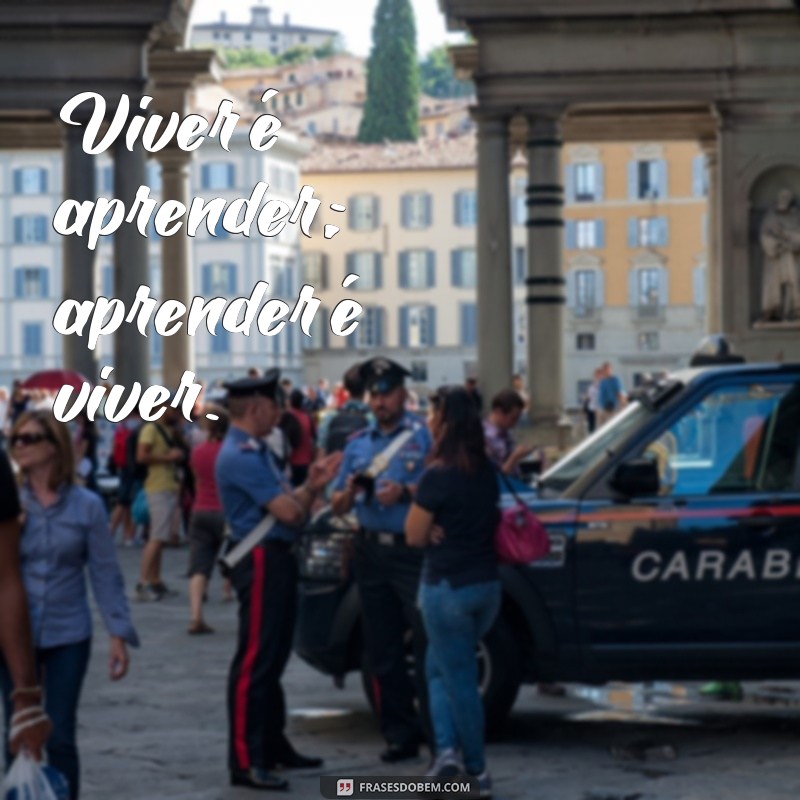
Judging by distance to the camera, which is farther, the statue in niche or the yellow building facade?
the yellow building facade

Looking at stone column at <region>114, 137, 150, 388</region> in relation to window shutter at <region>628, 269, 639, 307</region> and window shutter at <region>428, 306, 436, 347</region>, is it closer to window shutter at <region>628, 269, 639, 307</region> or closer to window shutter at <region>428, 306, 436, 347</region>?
window shutter at <region>628, 269, 639, 307</region>

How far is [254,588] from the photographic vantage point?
11172 millimetres

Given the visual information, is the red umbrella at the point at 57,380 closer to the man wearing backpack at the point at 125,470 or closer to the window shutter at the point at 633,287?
the man wearing backpack at the point at 125,470

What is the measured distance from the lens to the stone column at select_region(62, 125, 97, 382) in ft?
96.2

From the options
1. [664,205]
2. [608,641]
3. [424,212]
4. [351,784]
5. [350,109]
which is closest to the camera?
[351,784]

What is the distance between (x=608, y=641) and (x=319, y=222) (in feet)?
363

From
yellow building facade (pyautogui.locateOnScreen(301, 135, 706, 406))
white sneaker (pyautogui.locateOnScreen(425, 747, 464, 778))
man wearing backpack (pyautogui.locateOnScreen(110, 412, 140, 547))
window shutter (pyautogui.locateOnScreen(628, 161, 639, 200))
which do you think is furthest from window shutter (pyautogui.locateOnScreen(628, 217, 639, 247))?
white sneaker (pyautogui.locateOnScreen(425, 747, 464, 778))

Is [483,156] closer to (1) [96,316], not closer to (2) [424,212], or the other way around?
(1) [96,316]

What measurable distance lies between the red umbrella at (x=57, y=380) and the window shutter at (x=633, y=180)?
70114 mm

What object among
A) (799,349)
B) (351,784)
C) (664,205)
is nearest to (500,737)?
(351,784)

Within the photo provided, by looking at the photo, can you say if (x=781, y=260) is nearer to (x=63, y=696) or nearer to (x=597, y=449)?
Answer: (x=597, y=449)

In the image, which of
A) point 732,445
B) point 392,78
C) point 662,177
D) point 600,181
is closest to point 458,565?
point 732,445

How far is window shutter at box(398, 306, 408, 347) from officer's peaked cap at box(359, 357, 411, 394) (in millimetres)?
107691

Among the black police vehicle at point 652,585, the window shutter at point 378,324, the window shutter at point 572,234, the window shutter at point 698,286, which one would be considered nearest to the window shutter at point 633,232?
the window shutter at point 572,234
